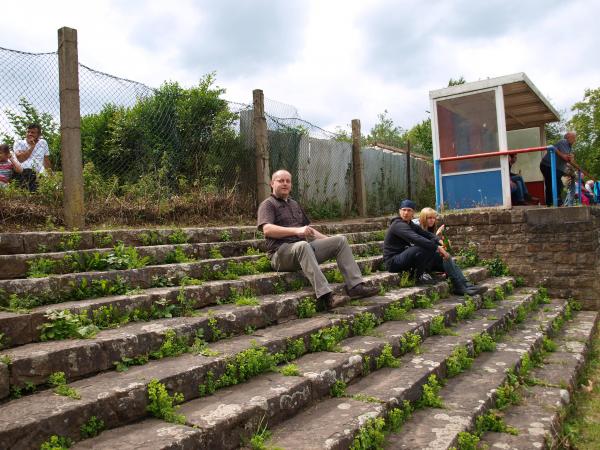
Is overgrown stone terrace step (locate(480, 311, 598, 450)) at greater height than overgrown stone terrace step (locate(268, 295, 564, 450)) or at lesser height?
lesser

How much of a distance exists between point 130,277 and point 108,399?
1675 millimetres

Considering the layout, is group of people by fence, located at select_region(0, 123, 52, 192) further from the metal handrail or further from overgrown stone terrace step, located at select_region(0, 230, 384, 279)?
the metal handrail

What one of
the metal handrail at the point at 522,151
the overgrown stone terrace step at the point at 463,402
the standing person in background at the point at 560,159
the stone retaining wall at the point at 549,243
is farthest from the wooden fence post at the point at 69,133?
the standing person in background at the point at 560,159

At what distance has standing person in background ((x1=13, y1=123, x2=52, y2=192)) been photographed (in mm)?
5543

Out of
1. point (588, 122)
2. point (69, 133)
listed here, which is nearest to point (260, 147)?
point (69, 133)

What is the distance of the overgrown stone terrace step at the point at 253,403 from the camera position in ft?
7.48

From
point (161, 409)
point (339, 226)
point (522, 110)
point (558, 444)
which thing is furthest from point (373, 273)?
point (522, 110)

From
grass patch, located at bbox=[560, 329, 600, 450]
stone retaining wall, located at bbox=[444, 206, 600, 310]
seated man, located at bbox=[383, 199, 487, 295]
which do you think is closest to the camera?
grass patch, located at bbox=[560, 329, 600, 450]

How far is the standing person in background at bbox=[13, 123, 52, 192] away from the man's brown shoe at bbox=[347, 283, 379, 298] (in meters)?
3.77

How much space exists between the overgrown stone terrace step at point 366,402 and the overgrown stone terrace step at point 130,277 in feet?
6.10

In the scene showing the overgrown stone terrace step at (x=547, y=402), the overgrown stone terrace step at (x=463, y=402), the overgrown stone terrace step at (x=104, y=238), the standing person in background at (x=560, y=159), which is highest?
the standing person in background at (x=560, y=159)

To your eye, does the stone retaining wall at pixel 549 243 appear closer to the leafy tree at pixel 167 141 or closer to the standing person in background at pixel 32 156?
the leafy tree at pixel 167 141

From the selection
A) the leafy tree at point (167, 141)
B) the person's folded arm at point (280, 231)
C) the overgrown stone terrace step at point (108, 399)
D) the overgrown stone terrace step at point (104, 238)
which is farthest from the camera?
the leafy tree at point (167, 141)

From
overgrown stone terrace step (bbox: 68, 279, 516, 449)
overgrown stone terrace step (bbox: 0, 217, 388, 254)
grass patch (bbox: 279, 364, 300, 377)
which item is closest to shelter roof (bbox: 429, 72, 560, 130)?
overgrown stone terrace step (bbox: 0, 217, 388, 254)
